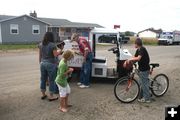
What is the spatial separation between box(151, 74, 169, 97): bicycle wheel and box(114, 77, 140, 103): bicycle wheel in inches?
30.5

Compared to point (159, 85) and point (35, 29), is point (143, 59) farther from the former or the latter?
point (35, 29)

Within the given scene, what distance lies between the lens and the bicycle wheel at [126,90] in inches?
281

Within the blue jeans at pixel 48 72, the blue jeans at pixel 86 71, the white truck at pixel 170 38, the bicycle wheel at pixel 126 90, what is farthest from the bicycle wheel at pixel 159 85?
the white truck at pixel 170 38

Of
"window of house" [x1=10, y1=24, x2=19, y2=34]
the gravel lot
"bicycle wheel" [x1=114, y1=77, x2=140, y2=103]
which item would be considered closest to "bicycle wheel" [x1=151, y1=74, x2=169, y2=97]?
the gravel lot

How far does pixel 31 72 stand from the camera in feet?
40.0

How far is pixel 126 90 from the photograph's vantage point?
723 cm

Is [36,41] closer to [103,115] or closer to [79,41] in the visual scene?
[79,41]

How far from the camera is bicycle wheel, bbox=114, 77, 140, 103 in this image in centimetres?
715

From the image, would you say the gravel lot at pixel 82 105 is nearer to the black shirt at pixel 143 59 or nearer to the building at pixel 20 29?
the black shirt at pixel 143 59

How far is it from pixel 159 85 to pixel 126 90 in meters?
1.23

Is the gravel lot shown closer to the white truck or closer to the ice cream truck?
the ice cream truck

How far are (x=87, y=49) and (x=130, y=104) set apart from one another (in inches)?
100

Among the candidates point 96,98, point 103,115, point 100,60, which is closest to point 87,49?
point 100,60

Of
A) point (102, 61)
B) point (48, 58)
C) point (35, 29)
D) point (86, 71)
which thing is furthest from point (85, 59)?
point (35, 29)
